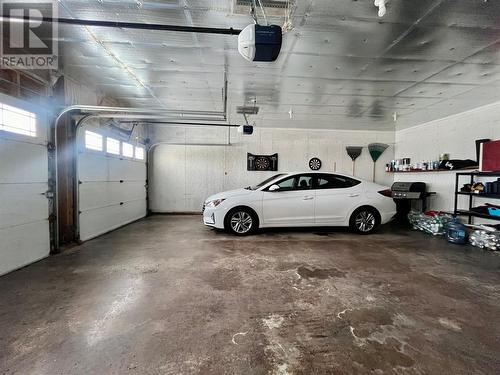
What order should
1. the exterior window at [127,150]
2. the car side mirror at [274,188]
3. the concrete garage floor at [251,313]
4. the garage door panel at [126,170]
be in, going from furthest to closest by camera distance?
the exterior window at [127,150], the garage door panel at [126,170], the car side mirror at [274,188], the concrete garage floor at [251,313]

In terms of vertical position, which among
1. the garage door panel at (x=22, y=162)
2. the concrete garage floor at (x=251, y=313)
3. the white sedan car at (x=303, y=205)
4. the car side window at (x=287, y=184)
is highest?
the garage door panel at (x=22, y=162)

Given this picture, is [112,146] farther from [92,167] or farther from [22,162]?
[22,162]

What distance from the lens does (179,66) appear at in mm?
3477

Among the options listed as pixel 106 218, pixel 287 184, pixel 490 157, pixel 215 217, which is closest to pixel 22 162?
pixel 106 218

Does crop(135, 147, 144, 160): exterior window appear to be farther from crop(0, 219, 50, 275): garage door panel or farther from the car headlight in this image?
crop(0, 219, 50, 275): garage door panel

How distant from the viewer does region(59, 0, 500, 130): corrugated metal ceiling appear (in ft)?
7.56

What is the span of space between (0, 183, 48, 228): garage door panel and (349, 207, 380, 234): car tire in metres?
5.26

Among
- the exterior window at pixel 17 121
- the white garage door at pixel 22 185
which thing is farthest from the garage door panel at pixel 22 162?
the exterior window at pixel 17 121

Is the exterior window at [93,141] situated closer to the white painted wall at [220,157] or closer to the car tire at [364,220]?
the white painted wall at [220,157]

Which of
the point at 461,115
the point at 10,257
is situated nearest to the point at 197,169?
the point at 10,257

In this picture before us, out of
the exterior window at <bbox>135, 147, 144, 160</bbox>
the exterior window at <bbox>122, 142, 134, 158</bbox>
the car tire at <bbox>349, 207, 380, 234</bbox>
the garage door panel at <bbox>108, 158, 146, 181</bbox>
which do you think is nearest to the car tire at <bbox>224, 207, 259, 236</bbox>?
the car tire at <bbox>349, 207, 380, 234</bbox>

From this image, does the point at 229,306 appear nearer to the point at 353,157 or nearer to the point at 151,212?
the point at 151,212

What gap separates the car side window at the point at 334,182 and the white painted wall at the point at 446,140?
8.80 feet

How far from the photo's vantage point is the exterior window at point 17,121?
2738mm
